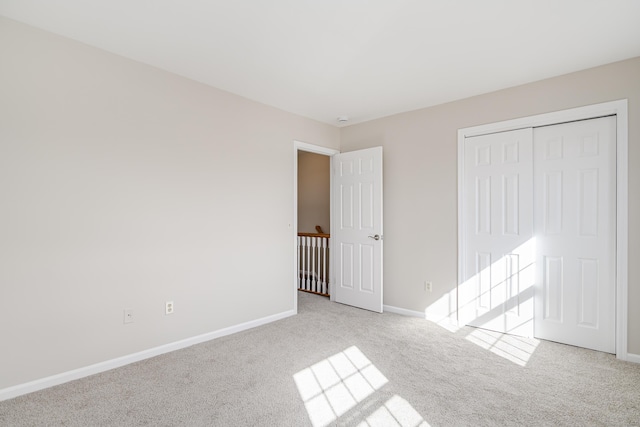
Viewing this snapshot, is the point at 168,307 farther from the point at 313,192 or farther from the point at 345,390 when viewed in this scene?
the point at 313,192

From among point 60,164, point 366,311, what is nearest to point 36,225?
point 60,164

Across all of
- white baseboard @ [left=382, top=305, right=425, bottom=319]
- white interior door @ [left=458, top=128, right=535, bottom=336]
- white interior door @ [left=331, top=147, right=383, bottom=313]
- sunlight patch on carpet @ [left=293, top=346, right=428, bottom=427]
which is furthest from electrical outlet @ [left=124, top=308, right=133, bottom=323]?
white interior door @ [left=458, top=128, right=535, bottom=336]

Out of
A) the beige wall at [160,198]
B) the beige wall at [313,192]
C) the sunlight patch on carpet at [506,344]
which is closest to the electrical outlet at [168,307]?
the beige wall at [160,198]

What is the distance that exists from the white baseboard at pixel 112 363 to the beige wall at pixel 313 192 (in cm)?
275

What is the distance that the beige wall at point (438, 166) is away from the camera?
8.64 feet

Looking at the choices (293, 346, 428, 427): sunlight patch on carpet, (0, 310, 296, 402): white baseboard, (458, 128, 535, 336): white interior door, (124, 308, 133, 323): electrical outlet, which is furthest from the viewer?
(458, 128, 535, 336): white interior door

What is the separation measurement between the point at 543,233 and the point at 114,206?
151 inches

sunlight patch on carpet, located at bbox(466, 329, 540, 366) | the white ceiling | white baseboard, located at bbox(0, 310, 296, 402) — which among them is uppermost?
the white ceiling

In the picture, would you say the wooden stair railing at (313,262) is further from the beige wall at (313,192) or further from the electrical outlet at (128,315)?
the electrical outlet at (128,315)

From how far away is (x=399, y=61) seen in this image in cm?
268

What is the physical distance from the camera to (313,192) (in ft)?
20.1

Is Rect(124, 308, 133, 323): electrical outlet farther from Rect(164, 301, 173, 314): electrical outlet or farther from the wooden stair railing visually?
the wooden stair railing

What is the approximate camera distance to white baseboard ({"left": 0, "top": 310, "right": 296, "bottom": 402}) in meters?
2.13

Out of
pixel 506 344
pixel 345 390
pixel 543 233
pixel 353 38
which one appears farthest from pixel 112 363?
pixel 543 233
